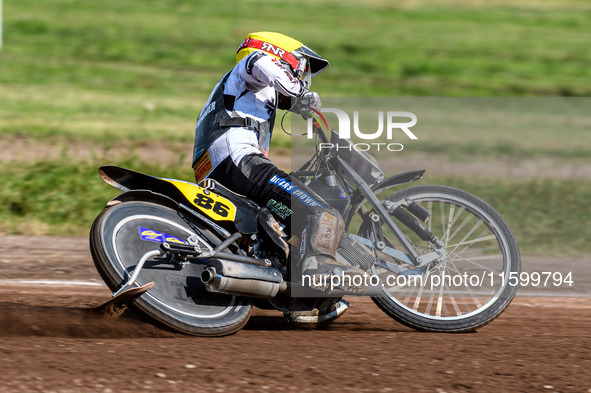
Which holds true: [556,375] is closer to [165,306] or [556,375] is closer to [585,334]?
[585,334]

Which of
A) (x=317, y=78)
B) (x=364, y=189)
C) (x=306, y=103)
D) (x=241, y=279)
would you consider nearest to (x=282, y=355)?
(x=241, y=279)

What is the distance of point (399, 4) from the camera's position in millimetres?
36438

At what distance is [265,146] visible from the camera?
5.74 metres

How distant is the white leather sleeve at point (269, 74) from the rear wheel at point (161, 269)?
39.8 inches

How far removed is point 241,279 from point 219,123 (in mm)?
1048

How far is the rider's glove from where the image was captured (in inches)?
222

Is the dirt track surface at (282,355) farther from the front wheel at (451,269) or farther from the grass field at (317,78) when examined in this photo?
the grass field at (317,78)

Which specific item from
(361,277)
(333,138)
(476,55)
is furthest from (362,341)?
(476,55)

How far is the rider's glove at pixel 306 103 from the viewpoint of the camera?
5.65 metres

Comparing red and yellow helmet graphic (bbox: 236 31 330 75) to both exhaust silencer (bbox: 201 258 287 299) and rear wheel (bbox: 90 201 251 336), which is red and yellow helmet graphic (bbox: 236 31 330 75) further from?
exhaust silencer (bbox: 201 258 287 299)

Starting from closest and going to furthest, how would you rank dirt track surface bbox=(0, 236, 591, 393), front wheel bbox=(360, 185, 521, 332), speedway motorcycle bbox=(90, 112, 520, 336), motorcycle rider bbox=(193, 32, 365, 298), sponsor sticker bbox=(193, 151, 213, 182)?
1. dirt track surface bbox=(0, 236, 591, 393)
2. speedway motorcycle bbox=(90, 112, 520, 336)
3. motorcycle rider bbox=(193, 32, 365, 298)
4. sponsor sticker bbox=(193, 151, 213, 182)
5. front wheel bbox=(360, 185, 521, 332)

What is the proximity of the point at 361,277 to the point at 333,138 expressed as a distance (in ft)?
3.26

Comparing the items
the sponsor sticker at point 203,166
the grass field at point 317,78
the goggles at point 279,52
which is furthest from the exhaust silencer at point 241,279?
the grass field at point 317,78

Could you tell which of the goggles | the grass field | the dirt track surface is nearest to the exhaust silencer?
the dirt track surface
